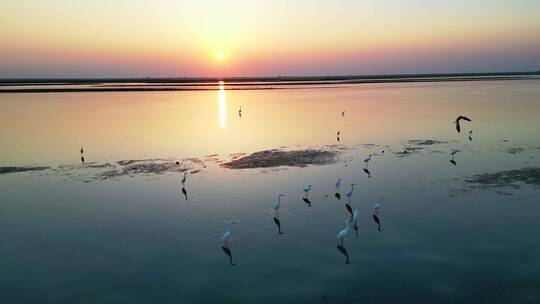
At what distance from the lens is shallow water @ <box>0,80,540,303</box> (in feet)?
30.1

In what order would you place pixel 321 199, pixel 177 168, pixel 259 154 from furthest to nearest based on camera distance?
pixel 259 154 < pixel 177 168 < pixel 321 199

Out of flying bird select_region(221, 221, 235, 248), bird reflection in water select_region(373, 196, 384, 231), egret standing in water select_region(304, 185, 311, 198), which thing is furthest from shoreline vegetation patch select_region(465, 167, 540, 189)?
flying bird select_region(221, 221, 235, 248)

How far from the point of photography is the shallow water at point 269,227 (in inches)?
362

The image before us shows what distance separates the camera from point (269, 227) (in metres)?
12.6

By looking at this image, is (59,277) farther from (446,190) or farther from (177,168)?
(446,190)

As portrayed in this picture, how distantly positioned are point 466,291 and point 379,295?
1817 mm

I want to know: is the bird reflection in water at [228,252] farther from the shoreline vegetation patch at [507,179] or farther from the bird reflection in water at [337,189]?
the shoreline vegetation patch at [507,179]

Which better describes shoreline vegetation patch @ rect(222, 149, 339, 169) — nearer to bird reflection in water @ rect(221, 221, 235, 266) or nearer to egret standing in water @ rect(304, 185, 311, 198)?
egret standing in water @ rect(304, 185, 311, 198)

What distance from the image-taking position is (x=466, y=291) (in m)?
8.72

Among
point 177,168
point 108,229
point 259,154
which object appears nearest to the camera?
point 108,229

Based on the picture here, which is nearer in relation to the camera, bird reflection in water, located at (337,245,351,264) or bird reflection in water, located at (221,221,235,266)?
bird reflection in water, located at (337,245,351,264)

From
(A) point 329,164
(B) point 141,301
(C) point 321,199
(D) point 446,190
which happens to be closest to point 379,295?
(B) point 141,301

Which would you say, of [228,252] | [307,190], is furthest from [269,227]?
[307,190]

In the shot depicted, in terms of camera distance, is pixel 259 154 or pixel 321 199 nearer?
pixel 321 199
